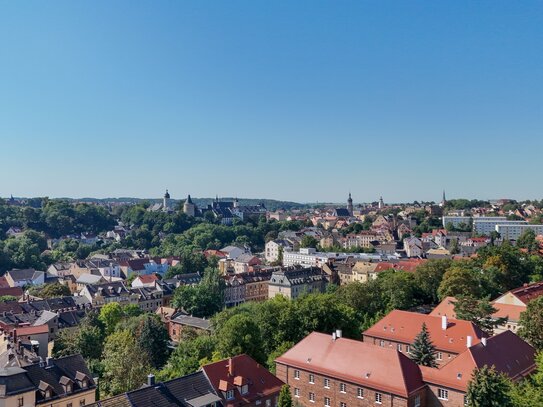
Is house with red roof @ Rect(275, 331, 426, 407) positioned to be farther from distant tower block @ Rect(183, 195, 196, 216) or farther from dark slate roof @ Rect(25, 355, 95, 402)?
distant tower block @ Rect(183, 195, 196, 216)

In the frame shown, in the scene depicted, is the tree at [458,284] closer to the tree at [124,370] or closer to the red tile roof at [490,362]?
the red tile roof at [490,362]

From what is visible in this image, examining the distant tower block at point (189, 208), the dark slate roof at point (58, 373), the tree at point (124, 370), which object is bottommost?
the tree at point (124, 370)

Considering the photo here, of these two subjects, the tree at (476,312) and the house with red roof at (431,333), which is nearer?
the house with red roof at (431,333)

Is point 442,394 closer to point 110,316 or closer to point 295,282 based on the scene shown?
point 110,316

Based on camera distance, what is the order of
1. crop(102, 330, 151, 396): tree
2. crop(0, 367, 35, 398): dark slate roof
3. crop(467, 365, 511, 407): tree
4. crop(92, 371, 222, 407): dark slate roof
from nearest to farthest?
crop(92, 371, 222, 407): dark slate roof → crop(467, 365, 511, 407): tree → crop(0, 367, 35, 398): dark slate roof → crop(102, 330, 151, 396): tree

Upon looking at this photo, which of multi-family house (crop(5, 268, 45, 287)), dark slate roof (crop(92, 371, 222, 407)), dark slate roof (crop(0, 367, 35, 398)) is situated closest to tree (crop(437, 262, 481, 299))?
dark slate roof (crop(92, 371, 222, 407))

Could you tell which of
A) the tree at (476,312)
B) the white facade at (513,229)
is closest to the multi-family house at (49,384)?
the tree at (476,312)

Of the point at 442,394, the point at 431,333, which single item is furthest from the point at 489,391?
the point at 431,333
